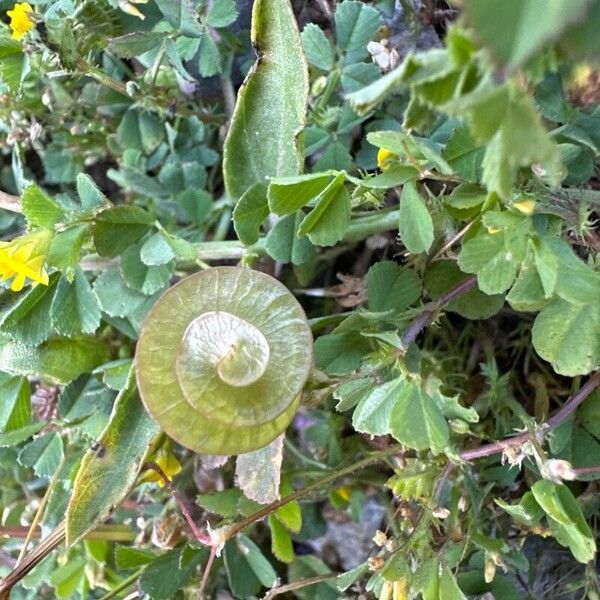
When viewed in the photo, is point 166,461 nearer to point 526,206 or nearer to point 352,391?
point 352,391

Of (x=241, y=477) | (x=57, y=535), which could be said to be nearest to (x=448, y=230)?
(x=241, y=477)

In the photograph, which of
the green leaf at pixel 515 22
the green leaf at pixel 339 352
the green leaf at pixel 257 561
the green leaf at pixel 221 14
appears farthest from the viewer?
the green leaf at pixel 257 561

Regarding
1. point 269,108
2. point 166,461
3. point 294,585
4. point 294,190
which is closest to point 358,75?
point 269,108

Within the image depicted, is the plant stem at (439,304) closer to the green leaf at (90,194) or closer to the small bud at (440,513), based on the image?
the small bud at (440,513)

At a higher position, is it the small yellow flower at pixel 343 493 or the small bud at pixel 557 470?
the small bud at pixel 557 470

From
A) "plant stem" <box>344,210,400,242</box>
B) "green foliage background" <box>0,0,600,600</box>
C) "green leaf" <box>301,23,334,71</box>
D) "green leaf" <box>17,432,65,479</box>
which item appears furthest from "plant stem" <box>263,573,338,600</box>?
"green leaf" <box>301,23,334,71</box>

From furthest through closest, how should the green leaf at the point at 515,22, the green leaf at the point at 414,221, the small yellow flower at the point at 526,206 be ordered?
the green leaf at the point at 414,221 < the small yellow flower at the point at 526,206 < the green leaf at the point at 515,22

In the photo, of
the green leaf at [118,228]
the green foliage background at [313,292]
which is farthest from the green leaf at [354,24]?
the green leaf at [118,228]

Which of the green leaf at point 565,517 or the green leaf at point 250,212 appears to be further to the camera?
the green leaf at point 250,212
